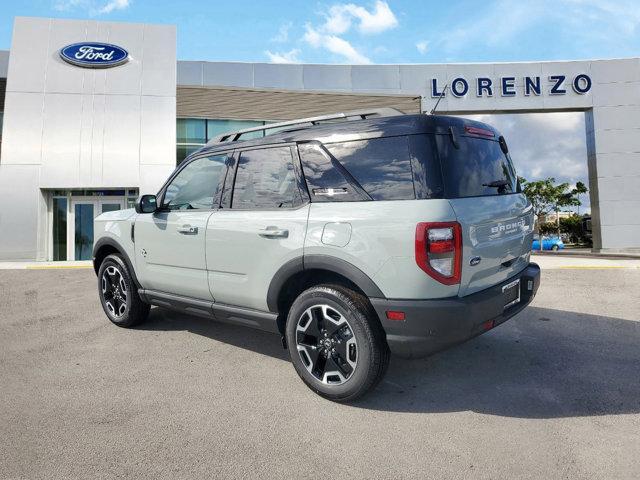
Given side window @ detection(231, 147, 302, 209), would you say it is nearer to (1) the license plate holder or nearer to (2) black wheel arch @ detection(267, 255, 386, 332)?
(2) black wheel arch @ detection(267, 255, 386, 332)

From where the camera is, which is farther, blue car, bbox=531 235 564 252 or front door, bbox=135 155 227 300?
blue car, bbox=531 235 564 252

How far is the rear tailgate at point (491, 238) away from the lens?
98.9 inches

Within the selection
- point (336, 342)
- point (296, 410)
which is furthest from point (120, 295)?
point (336, 342)

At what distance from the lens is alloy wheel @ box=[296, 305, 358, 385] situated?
8.88 ft

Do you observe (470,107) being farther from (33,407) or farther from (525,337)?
(33,407)

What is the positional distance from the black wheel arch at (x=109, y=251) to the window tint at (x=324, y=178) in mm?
2455

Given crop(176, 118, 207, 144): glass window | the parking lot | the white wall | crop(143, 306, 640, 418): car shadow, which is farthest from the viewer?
crop(176, 118, 207, 144): glass window

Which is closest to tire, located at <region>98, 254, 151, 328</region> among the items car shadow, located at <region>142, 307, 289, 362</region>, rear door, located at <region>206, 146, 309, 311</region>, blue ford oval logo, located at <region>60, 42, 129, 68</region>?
car shadow, located at <region>142, 307, 289, 362</region>

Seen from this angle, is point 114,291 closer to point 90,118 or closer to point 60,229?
point 90,118

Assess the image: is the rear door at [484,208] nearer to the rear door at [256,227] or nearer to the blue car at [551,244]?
the rear door at [256,227]

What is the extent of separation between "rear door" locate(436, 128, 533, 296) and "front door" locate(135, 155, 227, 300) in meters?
1.99

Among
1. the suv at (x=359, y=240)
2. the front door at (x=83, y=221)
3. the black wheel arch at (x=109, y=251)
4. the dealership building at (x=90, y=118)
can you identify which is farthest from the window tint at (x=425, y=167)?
the front door at (x=83, y=221)

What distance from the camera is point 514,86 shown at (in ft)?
66.4

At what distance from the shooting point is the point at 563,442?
2236 millimetres
